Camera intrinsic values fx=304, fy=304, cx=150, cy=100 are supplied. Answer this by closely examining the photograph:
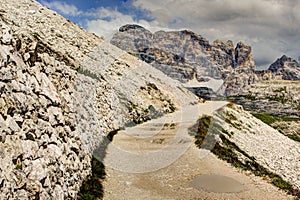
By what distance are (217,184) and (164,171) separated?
4291mm

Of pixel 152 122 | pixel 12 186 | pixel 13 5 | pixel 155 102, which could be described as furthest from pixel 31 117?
pixel 13 5

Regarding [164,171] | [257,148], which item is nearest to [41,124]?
[164,171]

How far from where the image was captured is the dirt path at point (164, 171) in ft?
67.4

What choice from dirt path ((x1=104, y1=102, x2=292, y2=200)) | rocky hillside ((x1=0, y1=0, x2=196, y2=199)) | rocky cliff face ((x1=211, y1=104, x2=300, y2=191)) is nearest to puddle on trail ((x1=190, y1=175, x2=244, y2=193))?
dirt path ((x1=104, y1=102, x2=292, y2=200))

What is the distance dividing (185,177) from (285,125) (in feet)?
516

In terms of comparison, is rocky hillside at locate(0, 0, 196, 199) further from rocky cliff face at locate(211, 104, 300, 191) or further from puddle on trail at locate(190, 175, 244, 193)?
rocky cliff face at locate(211, 104, 300, 191)

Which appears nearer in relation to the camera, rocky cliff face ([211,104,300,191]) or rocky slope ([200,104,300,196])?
rocky slope ([200,104,300,196])

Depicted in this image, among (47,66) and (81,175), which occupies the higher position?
(47,66)

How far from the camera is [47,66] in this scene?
19906mm

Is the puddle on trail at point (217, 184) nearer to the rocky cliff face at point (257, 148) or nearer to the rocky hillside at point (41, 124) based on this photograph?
the rocky hillside at point (41, 124)

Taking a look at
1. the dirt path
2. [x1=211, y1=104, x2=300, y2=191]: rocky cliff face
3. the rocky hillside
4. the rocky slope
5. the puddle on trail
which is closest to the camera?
the rocky hillside

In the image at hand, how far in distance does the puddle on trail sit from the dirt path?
20 cm

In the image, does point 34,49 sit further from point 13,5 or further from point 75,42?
point 13,5

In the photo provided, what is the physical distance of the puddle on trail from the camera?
21.7 m
